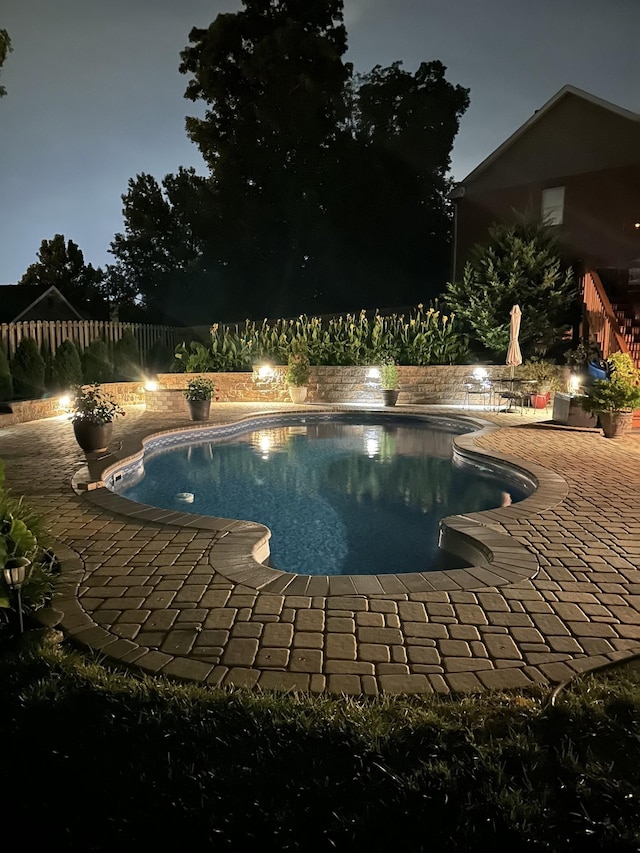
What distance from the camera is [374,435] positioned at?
449 inches

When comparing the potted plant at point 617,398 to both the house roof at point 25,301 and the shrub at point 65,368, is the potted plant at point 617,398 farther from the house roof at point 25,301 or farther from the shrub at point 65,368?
the house roof at point 25,301

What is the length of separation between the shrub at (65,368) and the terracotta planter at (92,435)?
677 cm

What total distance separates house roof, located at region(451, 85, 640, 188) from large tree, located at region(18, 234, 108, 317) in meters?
22.3

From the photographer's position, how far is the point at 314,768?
6.65 ft

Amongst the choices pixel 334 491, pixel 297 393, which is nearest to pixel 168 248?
pixel 297 393

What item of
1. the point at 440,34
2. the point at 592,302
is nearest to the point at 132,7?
the point at 592,302

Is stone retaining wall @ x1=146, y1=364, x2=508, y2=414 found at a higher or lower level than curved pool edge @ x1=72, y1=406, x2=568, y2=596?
higher

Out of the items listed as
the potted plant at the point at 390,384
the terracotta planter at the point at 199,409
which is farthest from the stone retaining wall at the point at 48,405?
the potted plant at the point at 390,384

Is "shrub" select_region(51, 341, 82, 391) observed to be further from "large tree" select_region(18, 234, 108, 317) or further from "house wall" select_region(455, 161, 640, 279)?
"large tree" select_region(18, 234, 108, 317)

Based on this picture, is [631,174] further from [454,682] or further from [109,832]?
[109,832]

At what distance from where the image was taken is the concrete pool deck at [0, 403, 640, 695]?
2.67 metres

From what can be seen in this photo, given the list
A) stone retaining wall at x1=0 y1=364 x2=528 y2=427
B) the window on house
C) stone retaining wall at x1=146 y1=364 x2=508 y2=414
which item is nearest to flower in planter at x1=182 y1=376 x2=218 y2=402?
stone retaining wall at x1=0 y1=364 x2=528 y2=427

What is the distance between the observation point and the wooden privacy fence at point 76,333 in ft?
43.9

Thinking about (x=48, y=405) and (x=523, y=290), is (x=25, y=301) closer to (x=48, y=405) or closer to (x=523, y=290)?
(x=48, y=405)
